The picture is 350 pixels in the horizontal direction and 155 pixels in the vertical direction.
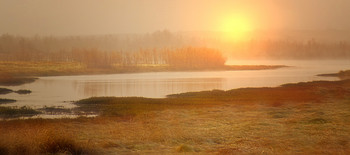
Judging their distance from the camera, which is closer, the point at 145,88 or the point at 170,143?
the point at 170,143

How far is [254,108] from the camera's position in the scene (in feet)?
48.4

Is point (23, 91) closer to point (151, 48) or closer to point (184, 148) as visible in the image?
point (151, 48)

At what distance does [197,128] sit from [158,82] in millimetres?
15354

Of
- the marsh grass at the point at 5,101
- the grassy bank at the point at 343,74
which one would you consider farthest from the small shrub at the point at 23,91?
the grassy bank at the point at 343,74

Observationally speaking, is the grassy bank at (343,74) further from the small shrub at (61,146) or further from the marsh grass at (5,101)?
the small shrub at (61,146)

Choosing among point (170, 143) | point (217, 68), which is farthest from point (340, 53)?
point (170, 143)

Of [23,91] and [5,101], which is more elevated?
[23,91]

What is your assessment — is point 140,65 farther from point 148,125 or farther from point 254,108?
point 148,125

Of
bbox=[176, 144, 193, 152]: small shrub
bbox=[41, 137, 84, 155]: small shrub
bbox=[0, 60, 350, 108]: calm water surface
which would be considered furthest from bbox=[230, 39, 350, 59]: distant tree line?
bbox=[41, 137, 84, 155]: small shrub

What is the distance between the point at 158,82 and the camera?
25453 mm

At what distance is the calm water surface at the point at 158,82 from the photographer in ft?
56.2

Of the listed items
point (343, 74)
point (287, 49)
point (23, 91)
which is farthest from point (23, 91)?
point (287, 49)

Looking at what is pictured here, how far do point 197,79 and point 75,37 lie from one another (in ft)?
32.6

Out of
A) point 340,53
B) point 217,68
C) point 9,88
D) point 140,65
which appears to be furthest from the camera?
point 217,68
